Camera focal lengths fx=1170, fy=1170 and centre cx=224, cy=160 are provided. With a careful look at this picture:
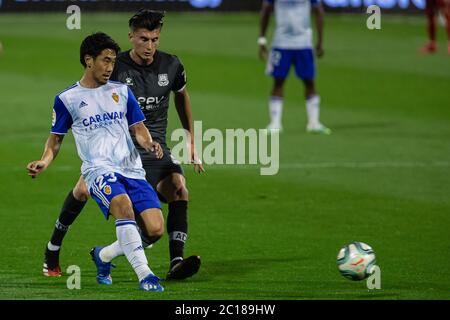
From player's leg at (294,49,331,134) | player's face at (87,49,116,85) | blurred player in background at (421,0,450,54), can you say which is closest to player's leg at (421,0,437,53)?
blurred player in background at (421,0,450,54)

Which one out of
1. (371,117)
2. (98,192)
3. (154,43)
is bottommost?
(371,117)

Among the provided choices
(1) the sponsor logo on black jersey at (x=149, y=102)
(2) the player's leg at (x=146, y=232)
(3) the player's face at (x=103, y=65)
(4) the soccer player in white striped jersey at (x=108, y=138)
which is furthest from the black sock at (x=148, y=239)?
(3) the player's face at (x=103, y=65)

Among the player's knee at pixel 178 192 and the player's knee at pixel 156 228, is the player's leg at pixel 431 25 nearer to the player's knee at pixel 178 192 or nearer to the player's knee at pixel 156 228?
the player's knee at pixel 178 192

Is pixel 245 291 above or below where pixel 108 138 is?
below

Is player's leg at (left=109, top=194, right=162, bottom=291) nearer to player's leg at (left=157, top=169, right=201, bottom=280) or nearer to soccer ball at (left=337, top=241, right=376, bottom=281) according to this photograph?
player's leg at (left=157, top=169, right=201, bottom=280)

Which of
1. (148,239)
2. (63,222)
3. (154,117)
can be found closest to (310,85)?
(154,117)

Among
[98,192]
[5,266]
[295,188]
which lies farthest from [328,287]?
[295,188]

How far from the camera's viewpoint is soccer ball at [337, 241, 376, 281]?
27.2ft

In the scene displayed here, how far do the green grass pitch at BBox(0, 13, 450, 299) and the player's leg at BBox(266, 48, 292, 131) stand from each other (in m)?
0.34

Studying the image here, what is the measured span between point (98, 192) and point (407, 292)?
2.27m

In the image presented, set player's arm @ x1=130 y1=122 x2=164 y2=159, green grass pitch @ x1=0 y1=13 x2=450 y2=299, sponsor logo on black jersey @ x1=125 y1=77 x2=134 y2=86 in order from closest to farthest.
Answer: player's arm @ x1=130 y1=122 x2=164 y2=159
green grass pitch @ x1=0 y1=13 x2=450 y2=299
sponsor logo on black jersey @ x1=125 y1=77 x2=134 y2=86

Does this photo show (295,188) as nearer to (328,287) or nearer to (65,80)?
(328,287)

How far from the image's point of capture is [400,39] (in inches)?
1201
